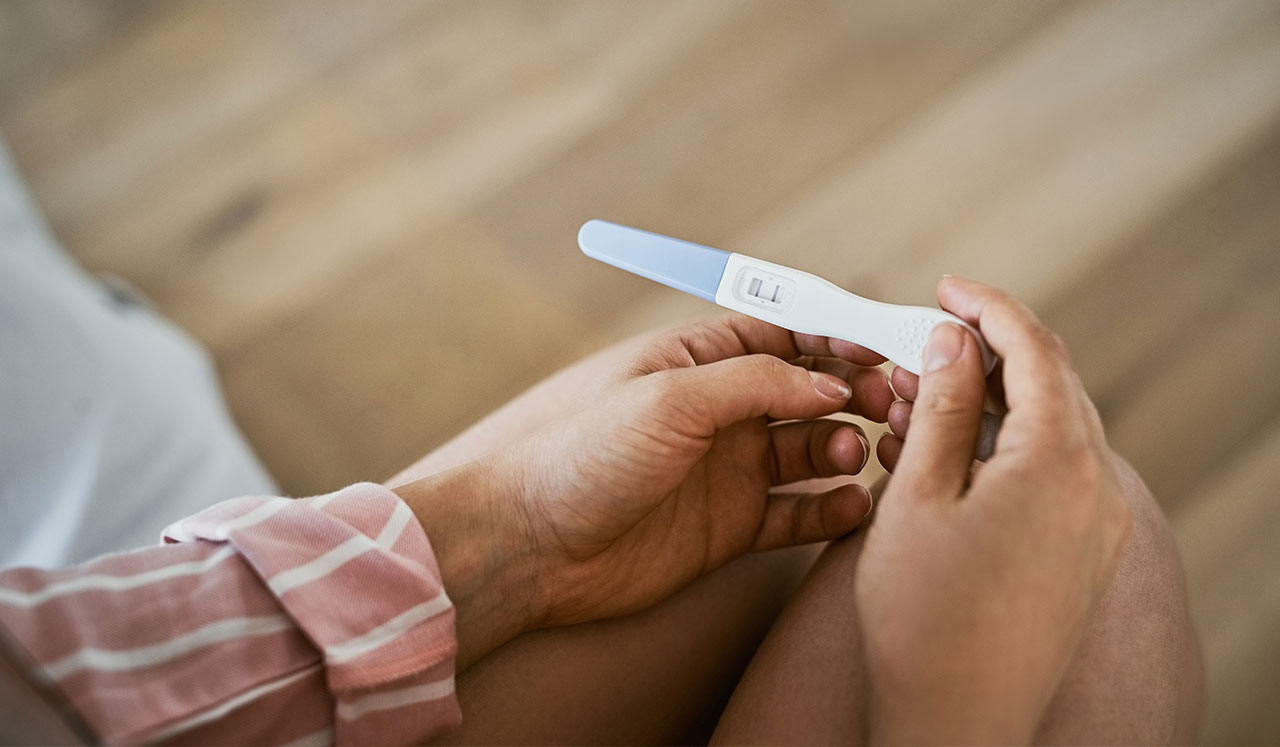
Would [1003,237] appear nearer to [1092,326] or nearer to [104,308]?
[1092,326]

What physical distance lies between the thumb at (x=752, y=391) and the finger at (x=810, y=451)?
0.04 meters

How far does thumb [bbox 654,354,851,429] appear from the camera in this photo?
573mm

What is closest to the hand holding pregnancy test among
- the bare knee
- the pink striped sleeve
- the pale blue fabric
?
the bare knee

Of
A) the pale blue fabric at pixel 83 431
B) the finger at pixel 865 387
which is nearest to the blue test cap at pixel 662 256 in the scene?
the finger at pixel 865 387

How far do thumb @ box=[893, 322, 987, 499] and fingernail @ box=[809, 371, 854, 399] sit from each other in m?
0.09

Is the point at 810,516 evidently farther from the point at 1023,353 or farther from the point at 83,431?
the point at 83,431

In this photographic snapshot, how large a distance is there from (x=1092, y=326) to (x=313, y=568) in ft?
2.77

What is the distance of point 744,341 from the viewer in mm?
684

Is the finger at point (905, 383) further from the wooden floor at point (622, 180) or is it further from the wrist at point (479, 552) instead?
the wooden floor at point (622, 180)

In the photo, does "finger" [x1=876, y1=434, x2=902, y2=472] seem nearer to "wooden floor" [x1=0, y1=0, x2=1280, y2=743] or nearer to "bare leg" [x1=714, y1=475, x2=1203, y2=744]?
"bare leg" [x1=714, y1=475, x2=1203, y2=744]

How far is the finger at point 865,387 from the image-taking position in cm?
65

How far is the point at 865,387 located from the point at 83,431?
23.0 inches

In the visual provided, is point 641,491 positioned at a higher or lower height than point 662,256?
lower

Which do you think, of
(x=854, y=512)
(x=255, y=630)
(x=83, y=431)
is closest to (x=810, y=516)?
(x=854, y=512)
